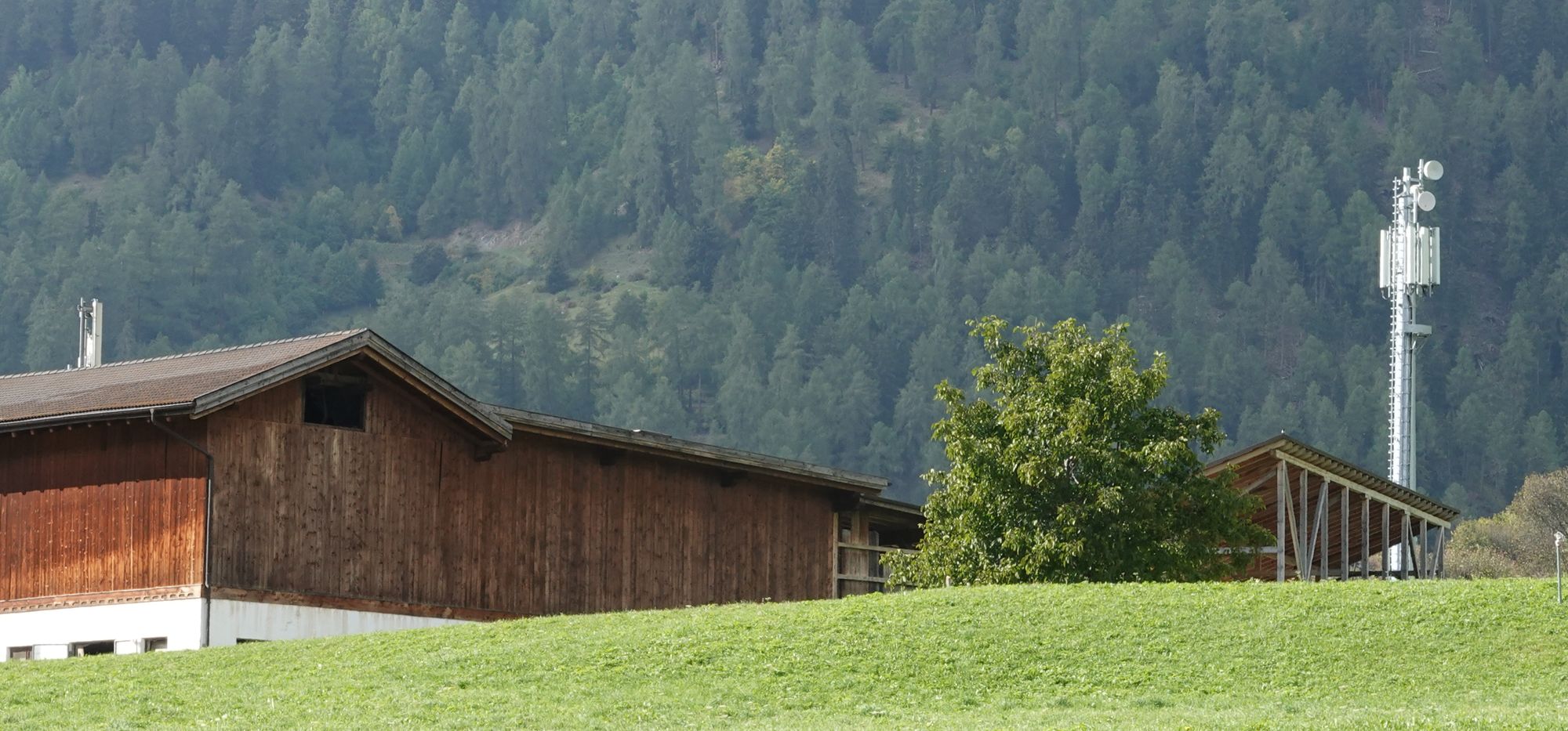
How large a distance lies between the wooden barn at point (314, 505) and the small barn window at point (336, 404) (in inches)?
1.5

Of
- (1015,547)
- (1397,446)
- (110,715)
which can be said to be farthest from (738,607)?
(1397,446)

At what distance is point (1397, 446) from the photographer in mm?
76125

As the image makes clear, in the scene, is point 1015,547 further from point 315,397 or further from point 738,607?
point 315,397

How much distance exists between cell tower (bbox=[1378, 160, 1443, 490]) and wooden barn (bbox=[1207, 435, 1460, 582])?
47.7 ft

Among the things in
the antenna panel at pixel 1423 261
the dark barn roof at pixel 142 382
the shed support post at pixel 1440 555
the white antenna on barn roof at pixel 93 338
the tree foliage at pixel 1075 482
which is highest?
the antenna panel at pixel 1423 261

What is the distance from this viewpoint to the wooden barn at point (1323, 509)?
4447 centimetres

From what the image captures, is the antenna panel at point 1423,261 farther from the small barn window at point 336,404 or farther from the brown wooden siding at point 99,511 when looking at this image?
the brown wooden siding at point 99,511

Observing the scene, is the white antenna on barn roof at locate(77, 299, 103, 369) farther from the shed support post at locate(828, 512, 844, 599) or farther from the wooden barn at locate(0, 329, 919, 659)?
the shed support post at locate(828, 512, 844, 599)

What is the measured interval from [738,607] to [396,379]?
8146mm

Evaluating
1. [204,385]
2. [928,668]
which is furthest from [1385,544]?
[204,385]

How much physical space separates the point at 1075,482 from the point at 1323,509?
14236mm

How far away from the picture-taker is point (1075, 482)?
35.8 m

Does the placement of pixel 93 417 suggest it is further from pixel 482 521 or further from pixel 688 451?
pixel 688 451

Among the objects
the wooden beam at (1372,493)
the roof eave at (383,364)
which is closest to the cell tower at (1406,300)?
the wooden beam at (1372,493)
